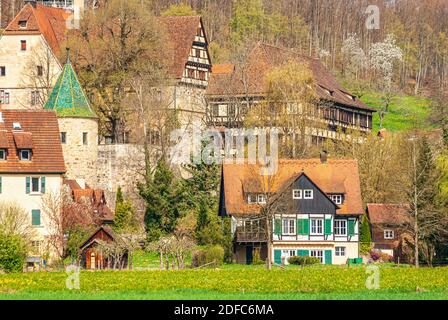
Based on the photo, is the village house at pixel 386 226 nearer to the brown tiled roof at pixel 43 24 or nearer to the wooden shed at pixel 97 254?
the wooden shed at pixel 97 254

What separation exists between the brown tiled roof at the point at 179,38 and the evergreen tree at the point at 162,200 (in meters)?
22.1

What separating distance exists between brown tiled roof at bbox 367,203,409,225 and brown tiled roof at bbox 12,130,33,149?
20925 millimetres

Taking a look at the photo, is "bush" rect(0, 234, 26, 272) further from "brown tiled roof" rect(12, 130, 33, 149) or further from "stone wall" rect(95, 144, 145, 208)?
"stone wall" rect(95, 144, 145, 208)

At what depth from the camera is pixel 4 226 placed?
2771 inches

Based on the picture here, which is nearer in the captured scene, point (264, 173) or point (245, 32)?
point (264, 173)

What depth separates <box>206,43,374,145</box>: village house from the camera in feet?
345

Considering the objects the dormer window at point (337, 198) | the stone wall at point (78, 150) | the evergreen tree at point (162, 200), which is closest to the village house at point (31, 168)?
the evergreen tree at point (162, 200)

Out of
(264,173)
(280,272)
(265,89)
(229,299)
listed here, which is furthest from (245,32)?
(229,299)

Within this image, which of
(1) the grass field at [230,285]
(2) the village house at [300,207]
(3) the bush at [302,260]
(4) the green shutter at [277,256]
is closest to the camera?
(1) the grass field at [230,285]

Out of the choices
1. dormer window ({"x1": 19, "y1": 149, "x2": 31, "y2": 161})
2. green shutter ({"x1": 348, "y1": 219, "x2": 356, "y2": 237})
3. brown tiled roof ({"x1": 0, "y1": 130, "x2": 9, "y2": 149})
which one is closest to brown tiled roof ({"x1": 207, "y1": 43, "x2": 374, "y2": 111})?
green shutter ({"x1": 348, "y1": 219, "x2": 356, "y2": 237})

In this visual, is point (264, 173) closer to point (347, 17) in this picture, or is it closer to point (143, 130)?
point (143, 130)

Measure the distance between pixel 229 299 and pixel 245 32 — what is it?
3753 inches

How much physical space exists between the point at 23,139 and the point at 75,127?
33.8ft

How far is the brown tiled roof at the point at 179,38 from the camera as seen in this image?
10875 centimetres
